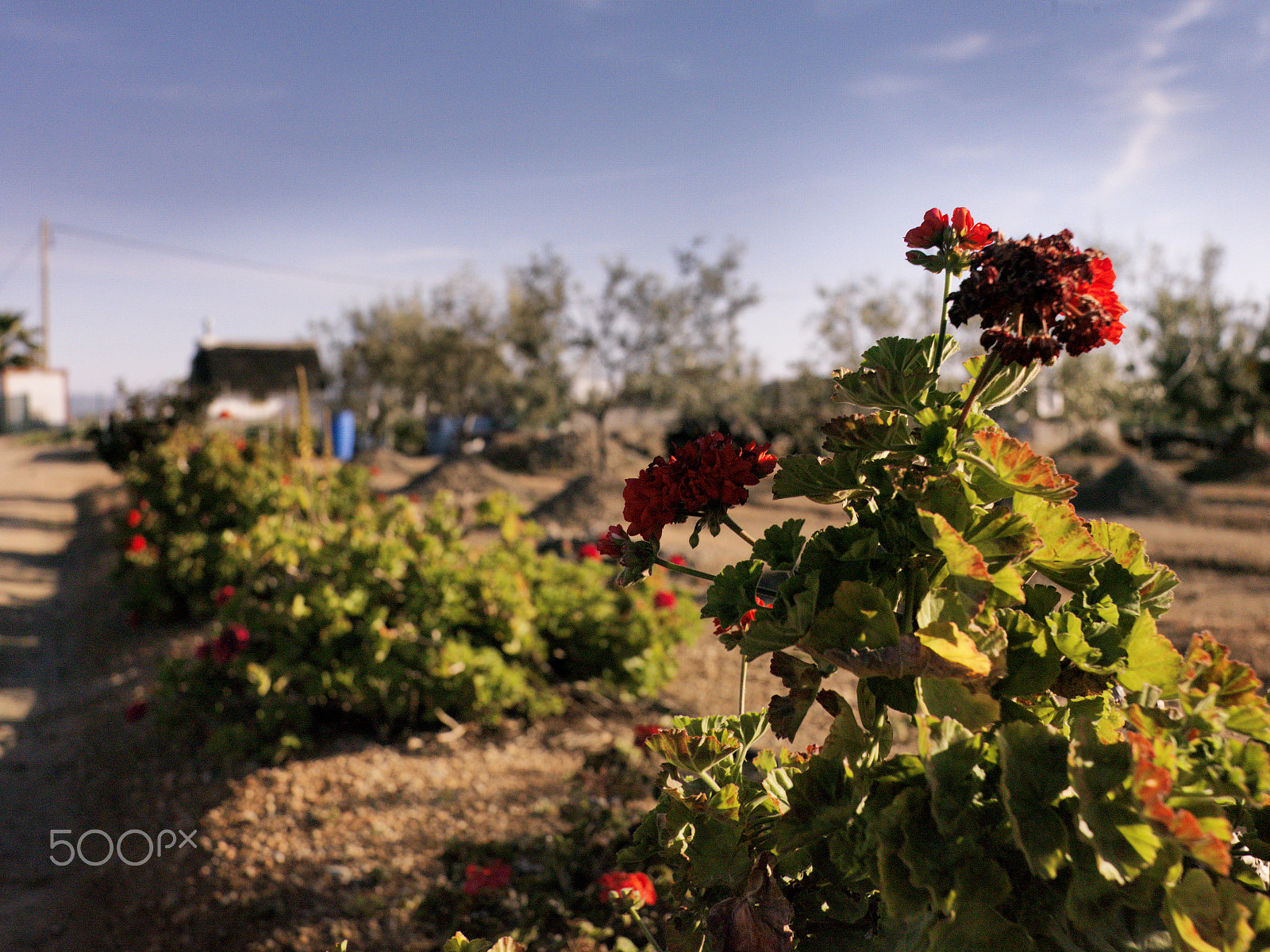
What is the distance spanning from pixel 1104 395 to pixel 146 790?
20.9 m

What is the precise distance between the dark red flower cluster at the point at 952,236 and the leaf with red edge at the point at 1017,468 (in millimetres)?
242

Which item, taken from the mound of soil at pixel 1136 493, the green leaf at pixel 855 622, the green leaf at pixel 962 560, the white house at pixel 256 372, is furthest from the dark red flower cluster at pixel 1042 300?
the white house at pixel 256 372

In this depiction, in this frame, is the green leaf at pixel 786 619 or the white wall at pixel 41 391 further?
the white wall at pixel 41 391

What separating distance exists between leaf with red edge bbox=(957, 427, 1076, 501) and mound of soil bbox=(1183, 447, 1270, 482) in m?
18.1

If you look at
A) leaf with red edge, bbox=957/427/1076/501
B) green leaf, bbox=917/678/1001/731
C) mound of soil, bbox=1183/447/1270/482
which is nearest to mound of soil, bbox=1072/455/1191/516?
mound of soil, bbox=1183/447/1270/482

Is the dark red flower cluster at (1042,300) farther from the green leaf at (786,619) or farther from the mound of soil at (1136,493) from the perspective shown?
the mound of soil at (1136,493)

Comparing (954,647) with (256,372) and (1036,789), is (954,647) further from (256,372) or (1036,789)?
(256,372)

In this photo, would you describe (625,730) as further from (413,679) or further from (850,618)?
(850,618)

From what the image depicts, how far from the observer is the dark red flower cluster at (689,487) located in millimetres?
1219

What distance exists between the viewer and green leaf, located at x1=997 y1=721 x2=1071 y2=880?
909 millimetres

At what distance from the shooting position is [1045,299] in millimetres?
983

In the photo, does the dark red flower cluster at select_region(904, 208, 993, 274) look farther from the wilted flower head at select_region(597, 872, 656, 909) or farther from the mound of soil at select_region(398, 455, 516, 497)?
the mound of soil at select_region(398, 455, 516, 497)

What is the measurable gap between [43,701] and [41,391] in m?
37.0

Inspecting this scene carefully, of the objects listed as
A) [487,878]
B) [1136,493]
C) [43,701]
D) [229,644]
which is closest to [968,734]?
[487,878]
